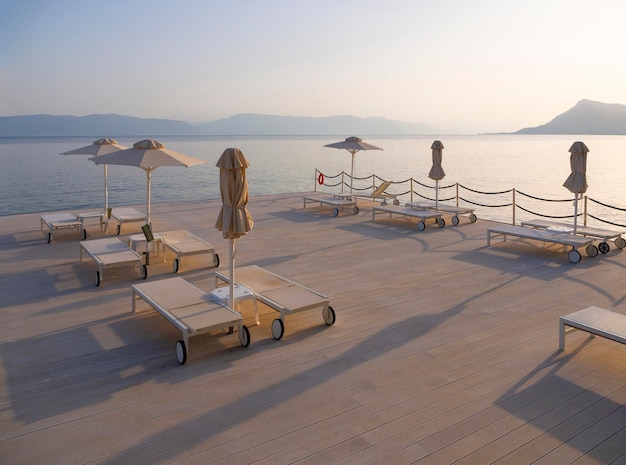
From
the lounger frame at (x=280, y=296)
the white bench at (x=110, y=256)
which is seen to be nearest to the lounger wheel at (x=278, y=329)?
the lounger frame at (x=280, y=296)

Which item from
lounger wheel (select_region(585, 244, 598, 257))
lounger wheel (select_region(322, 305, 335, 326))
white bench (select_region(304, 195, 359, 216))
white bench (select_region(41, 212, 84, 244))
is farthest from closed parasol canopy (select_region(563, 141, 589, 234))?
white bench (select_region(41, 212, 84, 244))

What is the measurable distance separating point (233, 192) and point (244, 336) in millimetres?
1478

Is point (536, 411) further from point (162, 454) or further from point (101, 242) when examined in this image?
point (101, 242)

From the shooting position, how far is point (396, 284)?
7.38m

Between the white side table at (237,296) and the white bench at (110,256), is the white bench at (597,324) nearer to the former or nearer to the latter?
the white side table at (237,296)

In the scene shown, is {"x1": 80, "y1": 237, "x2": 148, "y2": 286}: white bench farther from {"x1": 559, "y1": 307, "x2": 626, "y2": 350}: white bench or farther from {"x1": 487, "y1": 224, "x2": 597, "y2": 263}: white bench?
{"x1": 487, "y1": 224, "x2": 597, "y2": 263}: white bench

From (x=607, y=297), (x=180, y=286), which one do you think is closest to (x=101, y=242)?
(x=180, y=286)

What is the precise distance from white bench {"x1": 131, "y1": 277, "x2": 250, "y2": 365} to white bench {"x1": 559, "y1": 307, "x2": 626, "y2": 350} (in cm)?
321

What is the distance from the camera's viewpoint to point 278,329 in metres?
5.41

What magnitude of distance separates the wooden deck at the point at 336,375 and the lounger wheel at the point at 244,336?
0.07m

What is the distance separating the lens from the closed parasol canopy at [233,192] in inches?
198

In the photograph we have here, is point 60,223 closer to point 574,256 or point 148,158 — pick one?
point 148,158

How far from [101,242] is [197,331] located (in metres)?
4.60

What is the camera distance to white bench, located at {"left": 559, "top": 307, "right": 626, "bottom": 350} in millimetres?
4719
